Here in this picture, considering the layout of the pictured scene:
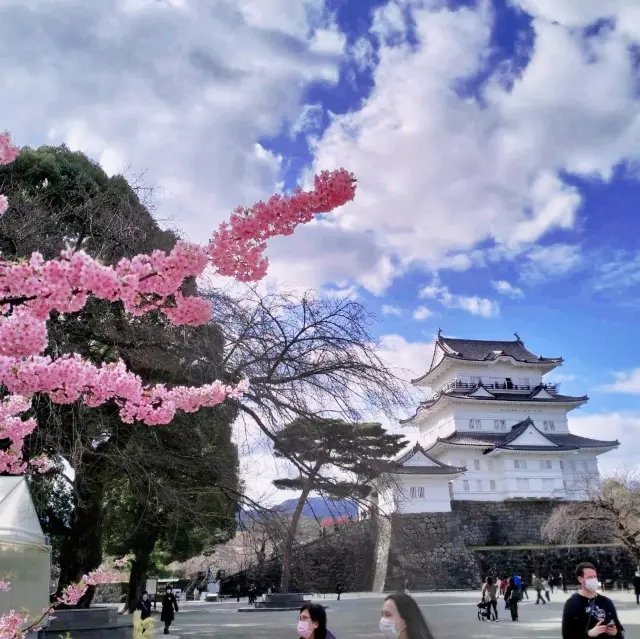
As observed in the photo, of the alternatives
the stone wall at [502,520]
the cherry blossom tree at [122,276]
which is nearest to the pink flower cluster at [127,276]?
the cherry blossom tree at [122,276]

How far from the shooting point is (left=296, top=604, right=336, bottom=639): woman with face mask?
3.63m

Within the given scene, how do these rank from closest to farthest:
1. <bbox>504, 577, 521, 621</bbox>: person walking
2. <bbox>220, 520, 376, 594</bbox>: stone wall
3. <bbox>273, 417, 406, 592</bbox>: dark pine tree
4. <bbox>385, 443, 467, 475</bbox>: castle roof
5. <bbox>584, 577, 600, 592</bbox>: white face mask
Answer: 1. <bbox>584, 577, 600, 592</bbox>: white face mask
2. <bbox>273, 417, 406, 592</bbox>: dark pine tree
3. <bbox>504, 577, 521, 621</bbox>: person walking
4. <bbox>220, 520, 376, 594</bbox>: stone wall
5. <bbox>385, 443, 467, 475</bbox>: castle roof

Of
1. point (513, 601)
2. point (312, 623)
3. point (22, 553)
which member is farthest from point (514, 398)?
point (312, 623)

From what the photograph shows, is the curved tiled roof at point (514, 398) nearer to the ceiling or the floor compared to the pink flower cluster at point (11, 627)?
nearer to the ceiling

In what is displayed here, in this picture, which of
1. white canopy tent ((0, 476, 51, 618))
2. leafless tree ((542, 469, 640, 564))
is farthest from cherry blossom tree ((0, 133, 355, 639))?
leafless tree ((542, 469, 640, 564))

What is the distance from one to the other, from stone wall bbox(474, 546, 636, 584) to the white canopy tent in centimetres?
3041

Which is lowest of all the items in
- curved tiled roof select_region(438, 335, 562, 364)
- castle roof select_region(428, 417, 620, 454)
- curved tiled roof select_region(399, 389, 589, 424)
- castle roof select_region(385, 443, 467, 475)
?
castle roof select_region(385, 443, 467, 475)

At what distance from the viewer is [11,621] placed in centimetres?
490

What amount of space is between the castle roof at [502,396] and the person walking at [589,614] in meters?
35.2

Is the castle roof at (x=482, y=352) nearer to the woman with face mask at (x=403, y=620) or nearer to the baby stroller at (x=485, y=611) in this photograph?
the baby stroller at (x=485, y=611)

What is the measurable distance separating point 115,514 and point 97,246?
460 inches

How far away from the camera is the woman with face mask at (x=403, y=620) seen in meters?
2.96

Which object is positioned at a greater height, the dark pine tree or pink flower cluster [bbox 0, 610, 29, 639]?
the dark pine tree

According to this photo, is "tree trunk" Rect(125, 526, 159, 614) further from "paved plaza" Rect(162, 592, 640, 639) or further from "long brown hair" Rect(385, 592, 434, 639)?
"long brown hair" Rect(385, 592, 434, 639)
